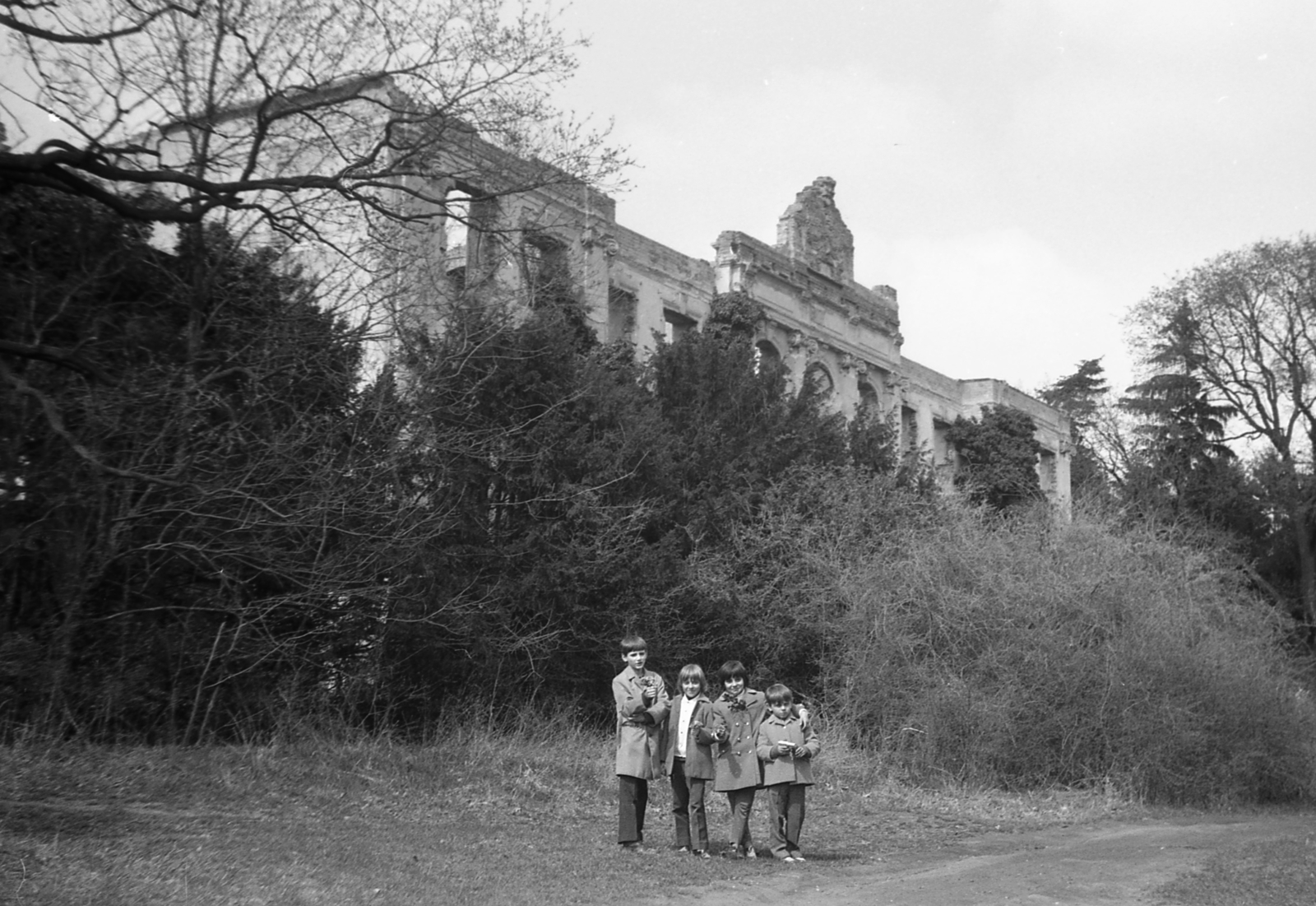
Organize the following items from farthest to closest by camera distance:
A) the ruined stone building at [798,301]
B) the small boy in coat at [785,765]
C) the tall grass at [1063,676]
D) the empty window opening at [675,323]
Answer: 1. the empty window opening at [675,323]
2. the ruined stone building at [798,301]
3. the tall grass at [1063,676]
4. the small boy in coat at [785,765]

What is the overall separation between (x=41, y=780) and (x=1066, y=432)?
49.3 meters

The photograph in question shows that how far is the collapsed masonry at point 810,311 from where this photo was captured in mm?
36688

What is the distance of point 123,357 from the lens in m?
16.6

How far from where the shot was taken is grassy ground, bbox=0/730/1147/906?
9594 mm

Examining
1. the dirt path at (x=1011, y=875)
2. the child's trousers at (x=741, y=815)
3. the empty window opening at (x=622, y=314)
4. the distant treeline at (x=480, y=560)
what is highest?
the empty window opening at (x=622, y=314)

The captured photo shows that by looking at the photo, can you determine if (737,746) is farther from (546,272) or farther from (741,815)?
(546,272)

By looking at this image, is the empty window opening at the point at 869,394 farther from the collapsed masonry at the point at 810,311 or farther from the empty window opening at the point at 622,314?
A: the empty window opening at the point at 622,314

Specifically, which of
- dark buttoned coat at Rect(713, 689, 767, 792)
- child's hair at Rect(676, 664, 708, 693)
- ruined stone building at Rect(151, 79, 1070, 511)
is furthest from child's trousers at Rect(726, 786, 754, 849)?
ruined stone building at Rect(151, 79, 1070, 511)

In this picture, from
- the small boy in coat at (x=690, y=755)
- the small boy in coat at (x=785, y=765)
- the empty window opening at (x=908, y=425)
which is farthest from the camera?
the empty window opening at (x=908, y=425)

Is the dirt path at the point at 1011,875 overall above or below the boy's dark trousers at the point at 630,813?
below

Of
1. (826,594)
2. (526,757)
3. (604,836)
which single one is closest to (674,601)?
(826,594)

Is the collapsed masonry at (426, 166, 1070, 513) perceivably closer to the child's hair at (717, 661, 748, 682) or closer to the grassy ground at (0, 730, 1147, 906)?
the grassy ground at (0, 730, 1147, 906)

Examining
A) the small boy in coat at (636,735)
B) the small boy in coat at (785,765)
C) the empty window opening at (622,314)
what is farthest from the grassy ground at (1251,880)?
the empty window opening at (622,314)

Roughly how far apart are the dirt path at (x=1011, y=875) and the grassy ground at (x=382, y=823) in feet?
1.24
